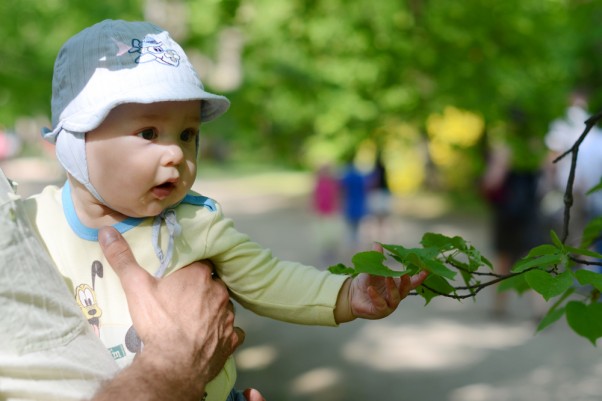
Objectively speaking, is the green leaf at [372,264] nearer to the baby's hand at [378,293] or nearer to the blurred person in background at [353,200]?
the baby's hand at [378,293]

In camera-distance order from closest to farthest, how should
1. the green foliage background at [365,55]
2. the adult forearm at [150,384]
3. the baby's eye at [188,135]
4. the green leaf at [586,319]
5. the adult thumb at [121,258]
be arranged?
the adult forearm at [150,384] → the adult thumb at [121,258] → the baby's eye at [188,135] → the green leaf at [586,319] → the green foliage background at [365,55]

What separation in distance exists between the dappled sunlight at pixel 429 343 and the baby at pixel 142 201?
5339 millimetres

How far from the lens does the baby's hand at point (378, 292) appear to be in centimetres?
189

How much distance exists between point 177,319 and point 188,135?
1.45ft

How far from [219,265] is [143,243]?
20 centimetres

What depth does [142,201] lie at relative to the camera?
1.90 m

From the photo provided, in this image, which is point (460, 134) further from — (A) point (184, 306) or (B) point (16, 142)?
(B) point (16, 142)

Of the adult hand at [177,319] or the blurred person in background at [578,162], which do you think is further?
the blurred person in background at [578,162]

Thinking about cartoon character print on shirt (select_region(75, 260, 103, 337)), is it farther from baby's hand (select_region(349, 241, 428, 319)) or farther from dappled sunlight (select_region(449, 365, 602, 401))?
dappled sunlight (select_region(449, 365, 602, 401))

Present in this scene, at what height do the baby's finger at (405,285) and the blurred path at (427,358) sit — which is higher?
A: the blurred path at (427,358)

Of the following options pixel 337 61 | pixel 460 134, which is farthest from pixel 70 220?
pixel 460 134

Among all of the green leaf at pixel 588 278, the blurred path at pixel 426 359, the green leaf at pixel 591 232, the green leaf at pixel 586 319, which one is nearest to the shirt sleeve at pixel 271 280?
the green leaf at pixel 588 278

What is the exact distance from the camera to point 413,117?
362 inches

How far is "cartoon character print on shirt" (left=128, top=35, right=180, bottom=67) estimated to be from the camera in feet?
6.27
